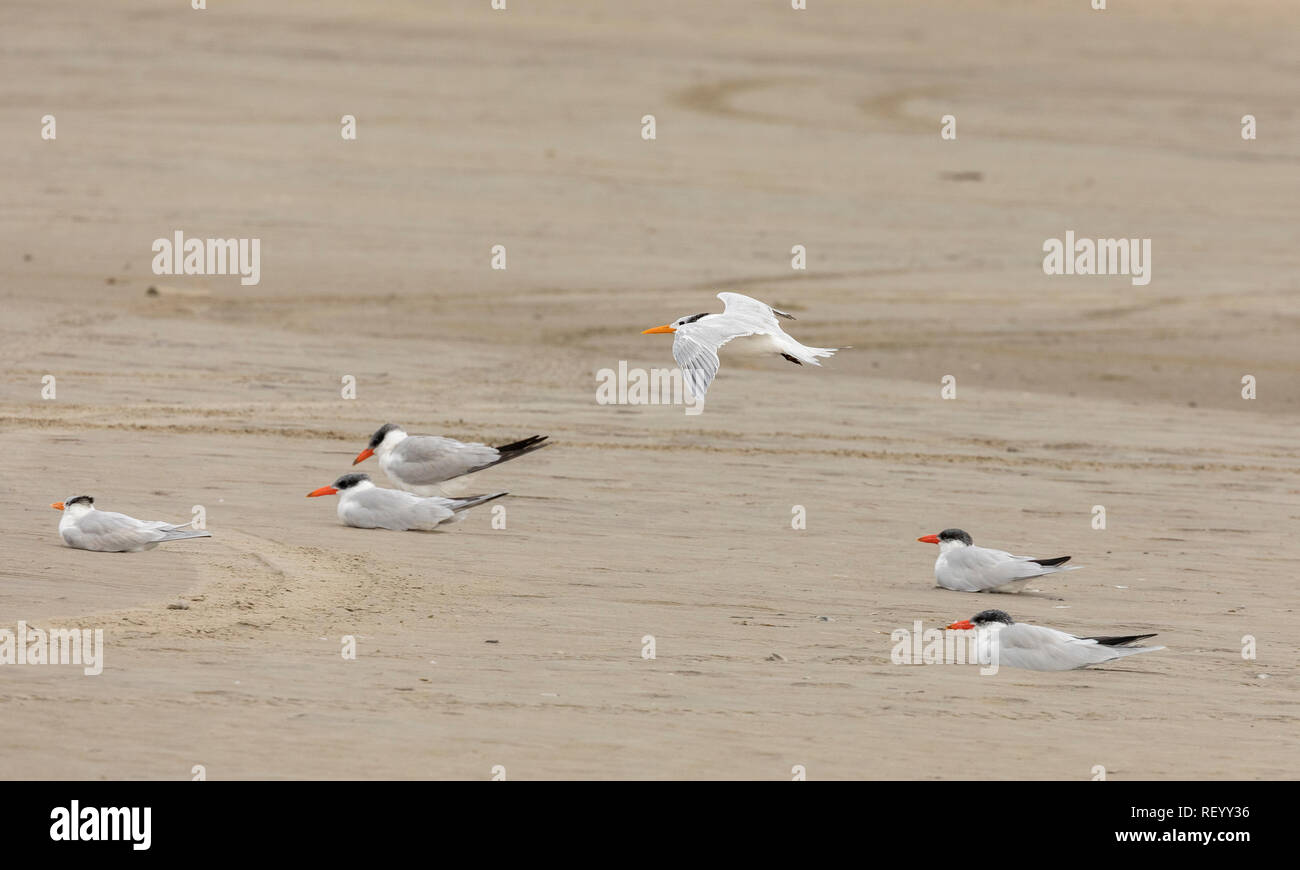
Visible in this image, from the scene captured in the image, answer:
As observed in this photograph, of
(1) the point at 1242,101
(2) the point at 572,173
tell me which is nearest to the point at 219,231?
(2) the point at 572,173

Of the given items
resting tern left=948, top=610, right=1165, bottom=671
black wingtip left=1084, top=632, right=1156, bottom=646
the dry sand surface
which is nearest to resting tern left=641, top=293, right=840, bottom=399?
the dry sand surface

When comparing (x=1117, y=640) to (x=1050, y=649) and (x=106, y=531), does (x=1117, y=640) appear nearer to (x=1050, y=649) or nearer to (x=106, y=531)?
(x=1050, y=649)

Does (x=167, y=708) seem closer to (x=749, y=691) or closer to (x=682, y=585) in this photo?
(x=749, y=691)

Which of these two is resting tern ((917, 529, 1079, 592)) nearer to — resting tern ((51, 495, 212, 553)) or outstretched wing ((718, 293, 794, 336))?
outstretched wing ((718, 293, 794, 336))

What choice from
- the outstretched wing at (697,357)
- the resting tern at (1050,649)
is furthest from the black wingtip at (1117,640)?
the outstretched wing at (697,357)

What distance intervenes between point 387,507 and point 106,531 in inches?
64.2

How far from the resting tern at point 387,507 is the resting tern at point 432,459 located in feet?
1.02

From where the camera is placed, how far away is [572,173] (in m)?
22.5

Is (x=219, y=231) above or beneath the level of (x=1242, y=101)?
beneath

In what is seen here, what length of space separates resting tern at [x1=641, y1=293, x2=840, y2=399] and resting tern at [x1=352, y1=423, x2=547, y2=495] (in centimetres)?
115

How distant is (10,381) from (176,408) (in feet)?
4.32

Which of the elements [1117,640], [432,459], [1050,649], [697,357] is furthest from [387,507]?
[1117,640]

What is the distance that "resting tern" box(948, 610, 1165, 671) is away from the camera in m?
7.58
